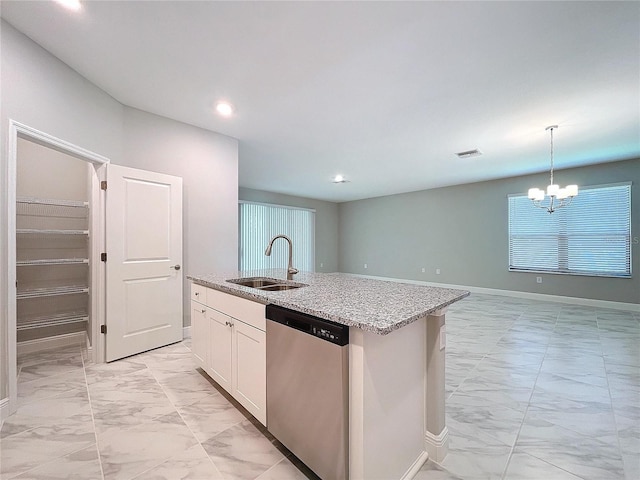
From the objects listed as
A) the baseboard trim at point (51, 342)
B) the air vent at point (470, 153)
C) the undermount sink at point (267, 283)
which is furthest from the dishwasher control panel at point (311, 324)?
the air vent at point (470, 153)

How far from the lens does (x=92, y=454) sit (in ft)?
5.09

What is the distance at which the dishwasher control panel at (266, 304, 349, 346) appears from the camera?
1.19 meters

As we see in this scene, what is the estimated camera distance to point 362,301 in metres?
1.47

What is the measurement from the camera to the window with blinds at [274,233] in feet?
24.1

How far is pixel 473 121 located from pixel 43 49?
4.09m

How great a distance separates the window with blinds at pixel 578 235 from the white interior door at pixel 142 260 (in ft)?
21.6

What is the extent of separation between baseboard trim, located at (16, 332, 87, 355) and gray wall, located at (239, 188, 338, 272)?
216 inches

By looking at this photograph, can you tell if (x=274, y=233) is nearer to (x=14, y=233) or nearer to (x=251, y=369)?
(x=14, y=233)

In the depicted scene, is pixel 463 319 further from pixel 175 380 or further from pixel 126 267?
pixel 126 267

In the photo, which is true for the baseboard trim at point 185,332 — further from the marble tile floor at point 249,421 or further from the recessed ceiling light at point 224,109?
the recessed ceiling light at point 224,109

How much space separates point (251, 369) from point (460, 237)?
6560 mm

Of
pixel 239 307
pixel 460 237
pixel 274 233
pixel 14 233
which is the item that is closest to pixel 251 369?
pixel 239 307

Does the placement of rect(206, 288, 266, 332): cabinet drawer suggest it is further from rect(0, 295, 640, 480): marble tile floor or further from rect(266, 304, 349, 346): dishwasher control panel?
rect(0, 295, 640, 480): marble tile floor

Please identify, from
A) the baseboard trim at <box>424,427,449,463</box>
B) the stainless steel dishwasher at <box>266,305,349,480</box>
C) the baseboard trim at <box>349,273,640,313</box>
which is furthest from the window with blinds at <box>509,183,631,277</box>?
the stainless steel dishwasher at <box>266,305,349,480</box>
